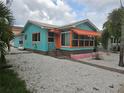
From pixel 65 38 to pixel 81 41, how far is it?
2.37 meters

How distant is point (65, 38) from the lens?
62.8 feet

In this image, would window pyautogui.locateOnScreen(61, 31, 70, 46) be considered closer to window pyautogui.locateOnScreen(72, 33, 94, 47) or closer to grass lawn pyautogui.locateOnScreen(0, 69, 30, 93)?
window pyautogui.locateOnScreen(72, 33, 94, 47)

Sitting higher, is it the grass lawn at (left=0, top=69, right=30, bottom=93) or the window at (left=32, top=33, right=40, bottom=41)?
the window at (left=32, top=33, right=40, bottom=41)

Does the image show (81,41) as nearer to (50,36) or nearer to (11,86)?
(50,36)

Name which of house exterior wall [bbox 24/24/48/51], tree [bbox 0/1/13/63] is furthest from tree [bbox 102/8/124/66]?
tree [bbox 0/1/13/63]

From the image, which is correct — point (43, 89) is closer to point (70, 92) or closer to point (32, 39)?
point (70, 92)

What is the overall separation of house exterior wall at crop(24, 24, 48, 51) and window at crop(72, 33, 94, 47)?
3.90 m

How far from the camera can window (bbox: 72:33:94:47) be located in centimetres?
1884

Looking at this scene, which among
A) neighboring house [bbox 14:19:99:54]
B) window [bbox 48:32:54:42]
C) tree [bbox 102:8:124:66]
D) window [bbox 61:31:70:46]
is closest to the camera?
neighboring house [bbox 14:19:99:54]

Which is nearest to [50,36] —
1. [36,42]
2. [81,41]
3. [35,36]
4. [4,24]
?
[36,42]

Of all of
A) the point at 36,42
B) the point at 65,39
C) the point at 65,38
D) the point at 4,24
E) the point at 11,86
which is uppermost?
the point at 4,24

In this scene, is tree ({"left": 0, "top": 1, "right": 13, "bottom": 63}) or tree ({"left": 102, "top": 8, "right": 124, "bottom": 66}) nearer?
tree ({"left": 0, "top": 1, "right": 13, "bottom": 63})

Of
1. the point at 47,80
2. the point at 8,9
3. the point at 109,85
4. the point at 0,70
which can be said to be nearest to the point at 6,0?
the point at 8,9

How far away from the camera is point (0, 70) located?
887 cm
